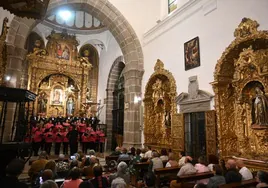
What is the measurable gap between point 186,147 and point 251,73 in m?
3.33

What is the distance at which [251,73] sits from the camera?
5.71 m

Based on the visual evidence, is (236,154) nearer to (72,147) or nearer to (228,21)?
(228,21)

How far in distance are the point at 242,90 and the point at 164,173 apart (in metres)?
3.22

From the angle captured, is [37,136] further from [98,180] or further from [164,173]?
[98,180]

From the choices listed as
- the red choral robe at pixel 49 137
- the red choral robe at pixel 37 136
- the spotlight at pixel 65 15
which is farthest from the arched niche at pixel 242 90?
the spotlight at pixel 65 15

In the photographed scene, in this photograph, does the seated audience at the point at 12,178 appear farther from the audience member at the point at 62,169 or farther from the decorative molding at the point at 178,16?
the decorative molding at the point at 178,16

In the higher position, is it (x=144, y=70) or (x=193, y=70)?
(x=144, y=70)

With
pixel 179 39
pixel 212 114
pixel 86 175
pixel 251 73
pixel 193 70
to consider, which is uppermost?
pixel 179 39

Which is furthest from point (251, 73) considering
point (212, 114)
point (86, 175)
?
point (86, 175)

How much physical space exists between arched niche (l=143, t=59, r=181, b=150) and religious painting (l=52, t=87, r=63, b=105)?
9.25 m

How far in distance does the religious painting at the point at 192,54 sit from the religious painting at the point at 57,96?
463 inches

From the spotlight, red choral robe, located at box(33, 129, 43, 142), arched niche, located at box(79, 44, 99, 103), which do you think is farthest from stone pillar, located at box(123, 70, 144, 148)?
the spotlight

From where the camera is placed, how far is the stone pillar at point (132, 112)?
9.81 meters

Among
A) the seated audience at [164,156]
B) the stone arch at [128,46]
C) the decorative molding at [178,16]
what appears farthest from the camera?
the stone arch at [128,46]
